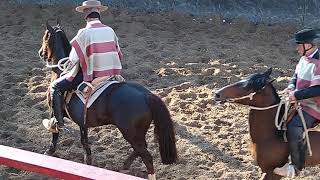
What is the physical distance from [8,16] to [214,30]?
13.3ft

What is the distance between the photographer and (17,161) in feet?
14.0

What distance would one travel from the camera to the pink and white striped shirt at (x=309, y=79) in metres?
5.51

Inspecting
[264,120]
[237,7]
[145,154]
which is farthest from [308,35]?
[237,7]

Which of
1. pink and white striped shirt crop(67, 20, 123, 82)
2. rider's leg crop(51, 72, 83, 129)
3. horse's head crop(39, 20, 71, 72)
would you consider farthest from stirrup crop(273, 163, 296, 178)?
horse's head crop(39, 20, 71, 72)

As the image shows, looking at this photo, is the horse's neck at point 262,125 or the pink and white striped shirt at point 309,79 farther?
the horse's neck at point 262,125

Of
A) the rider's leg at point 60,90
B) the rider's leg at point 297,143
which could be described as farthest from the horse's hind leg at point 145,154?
the rider's leg at point 297,143

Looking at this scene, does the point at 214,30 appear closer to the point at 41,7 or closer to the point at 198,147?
the point at 41,7

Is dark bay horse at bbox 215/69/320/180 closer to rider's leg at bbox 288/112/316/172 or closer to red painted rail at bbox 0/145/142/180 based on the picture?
rider's leg at bbox 288/112/316/172

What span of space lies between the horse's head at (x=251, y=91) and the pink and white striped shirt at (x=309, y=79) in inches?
12.1

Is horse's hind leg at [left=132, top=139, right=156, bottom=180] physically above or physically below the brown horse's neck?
below

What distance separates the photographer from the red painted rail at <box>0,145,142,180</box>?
3891 mm

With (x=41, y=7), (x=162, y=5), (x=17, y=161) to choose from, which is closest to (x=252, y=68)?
(x=162, y=5)

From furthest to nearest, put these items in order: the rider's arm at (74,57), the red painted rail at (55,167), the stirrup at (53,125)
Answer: the stirrup at (53,125), the rider's arm at (74,57), the red painted rail at (55,167)

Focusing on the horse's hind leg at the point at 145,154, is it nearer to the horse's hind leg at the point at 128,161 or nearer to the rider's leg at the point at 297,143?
the horse's hind leg at the point at 128,161
